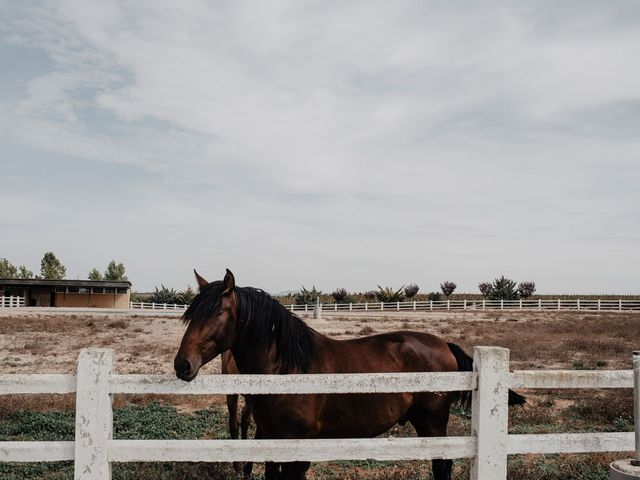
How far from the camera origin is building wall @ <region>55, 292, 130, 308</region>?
189ft

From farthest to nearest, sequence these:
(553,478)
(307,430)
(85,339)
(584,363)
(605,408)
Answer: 1. (85,339)
2. (584,363)
3. (605,408)
4. (553,478)
5. (307,430)

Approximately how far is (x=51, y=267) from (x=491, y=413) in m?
98.2

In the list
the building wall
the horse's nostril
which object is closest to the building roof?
the building wall

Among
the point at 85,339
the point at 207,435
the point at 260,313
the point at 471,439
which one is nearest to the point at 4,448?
the point at 260,313

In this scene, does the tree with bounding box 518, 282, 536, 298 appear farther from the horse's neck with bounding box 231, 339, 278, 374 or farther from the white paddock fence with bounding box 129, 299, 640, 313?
the horse's neck with bounding box 231, 339, 278, 374

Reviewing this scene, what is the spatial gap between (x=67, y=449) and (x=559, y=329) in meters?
30.2

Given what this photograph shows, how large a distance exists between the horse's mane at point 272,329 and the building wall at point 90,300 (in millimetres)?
57185

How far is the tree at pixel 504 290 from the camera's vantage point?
59812 mm

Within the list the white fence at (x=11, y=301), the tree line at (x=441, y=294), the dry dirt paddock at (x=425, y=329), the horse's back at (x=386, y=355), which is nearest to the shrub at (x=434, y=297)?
the tree line at (x=441, y=294)

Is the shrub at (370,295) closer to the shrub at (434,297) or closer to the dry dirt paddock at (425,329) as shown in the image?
the shrub at (434,297)

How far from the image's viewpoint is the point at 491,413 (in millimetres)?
4254

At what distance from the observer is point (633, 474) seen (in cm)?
382

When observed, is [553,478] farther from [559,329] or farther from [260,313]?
[559,329]

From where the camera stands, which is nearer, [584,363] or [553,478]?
[553,478]
